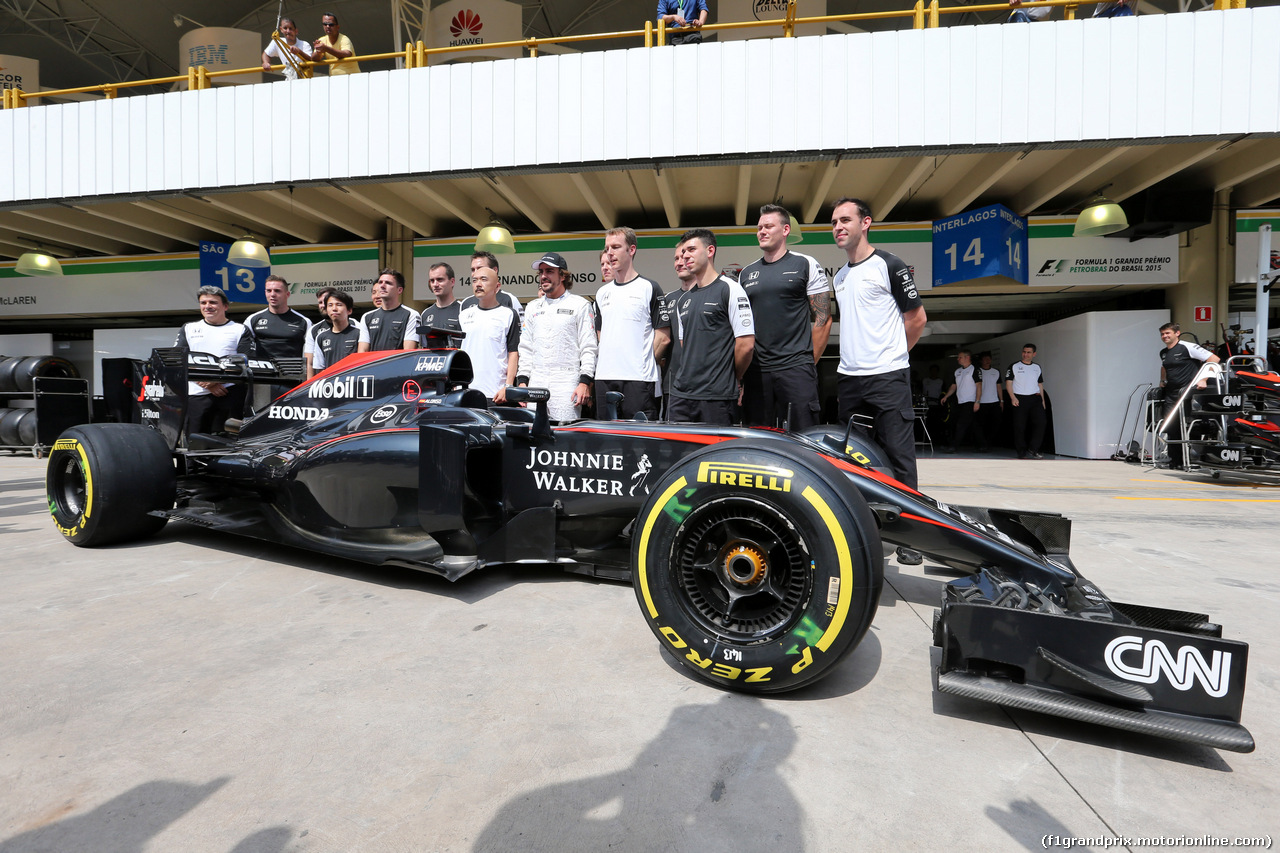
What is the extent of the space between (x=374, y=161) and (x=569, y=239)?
3.27 metres

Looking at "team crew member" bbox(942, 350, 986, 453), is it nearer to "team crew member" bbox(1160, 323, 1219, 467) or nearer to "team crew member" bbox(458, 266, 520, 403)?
"team crew member" bbox(1160, 323, 1219, 467)

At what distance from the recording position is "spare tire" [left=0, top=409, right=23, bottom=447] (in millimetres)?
9672

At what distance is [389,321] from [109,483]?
6.84 ft

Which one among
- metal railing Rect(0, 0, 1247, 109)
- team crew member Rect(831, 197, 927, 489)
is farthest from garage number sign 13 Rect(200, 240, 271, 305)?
team crew member Rect(831, 197, 927, 489)

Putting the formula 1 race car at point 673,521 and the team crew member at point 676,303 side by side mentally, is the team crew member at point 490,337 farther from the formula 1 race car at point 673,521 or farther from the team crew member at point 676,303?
the team crew member at point 676,303

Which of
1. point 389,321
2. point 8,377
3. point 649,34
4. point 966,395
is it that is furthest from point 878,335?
point 8,377

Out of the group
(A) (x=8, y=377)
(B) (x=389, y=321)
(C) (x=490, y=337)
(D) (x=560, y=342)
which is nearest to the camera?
(D) (x=560, y=342)

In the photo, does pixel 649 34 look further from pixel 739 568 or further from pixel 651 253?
pixel 739 568

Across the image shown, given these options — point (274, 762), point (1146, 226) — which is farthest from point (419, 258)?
point (1146, 226)

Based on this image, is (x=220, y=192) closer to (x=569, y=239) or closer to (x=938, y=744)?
(x=569, y=239)

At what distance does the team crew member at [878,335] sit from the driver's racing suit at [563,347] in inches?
60.4

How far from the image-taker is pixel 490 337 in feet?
13.9

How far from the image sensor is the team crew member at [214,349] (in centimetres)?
479

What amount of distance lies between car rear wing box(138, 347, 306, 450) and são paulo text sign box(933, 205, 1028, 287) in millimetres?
8961
